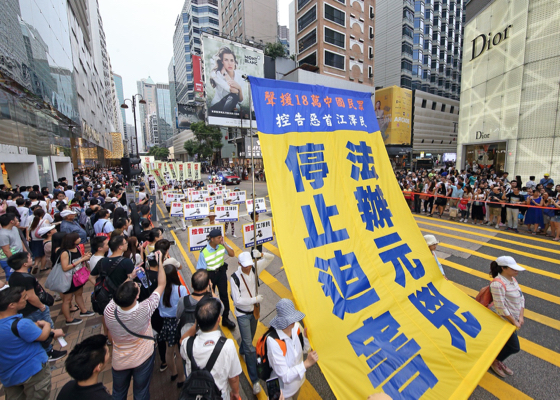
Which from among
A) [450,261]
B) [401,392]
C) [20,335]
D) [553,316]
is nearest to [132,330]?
[20,335]

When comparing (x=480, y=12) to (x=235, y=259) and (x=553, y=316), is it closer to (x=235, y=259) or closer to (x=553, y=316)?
(x=553, y=316)

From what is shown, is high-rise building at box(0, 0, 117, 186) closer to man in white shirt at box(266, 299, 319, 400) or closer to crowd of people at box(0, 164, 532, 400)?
crowd of people at box(0, 164, 532, 400)

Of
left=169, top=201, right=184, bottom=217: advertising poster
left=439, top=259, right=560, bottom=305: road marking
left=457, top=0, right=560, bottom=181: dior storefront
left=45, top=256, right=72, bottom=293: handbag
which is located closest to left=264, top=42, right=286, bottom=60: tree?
left=457, top=0, right=560, bottom=181: dior storefront

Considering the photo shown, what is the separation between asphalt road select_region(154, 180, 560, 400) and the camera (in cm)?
316

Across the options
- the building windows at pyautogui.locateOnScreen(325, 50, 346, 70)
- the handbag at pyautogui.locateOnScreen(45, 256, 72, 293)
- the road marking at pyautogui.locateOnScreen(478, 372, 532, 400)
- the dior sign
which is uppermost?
the building windows at pyautogui.locateOnScreen(325, 50, 346, 70)

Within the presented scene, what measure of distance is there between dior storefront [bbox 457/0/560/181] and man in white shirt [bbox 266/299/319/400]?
65.6ft

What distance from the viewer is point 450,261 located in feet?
22.3

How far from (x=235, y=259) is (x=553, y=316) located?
6.87 metres

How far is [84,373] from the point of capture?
66.7 inches

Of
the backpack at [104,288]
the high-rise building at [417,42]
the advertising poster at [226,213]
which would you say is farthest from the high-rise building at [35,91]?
the high-rise building at [417,42]

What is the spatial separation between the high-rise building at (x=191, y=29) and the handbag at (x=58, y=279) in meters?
64.0

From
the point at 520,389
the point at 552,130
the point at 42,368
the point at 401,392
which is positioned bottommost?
the point at 520,389

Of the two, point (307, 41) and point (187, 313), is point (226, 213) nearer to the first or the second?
point (187, 313)

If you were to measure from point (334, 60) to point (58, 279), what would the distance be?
1515 inches
